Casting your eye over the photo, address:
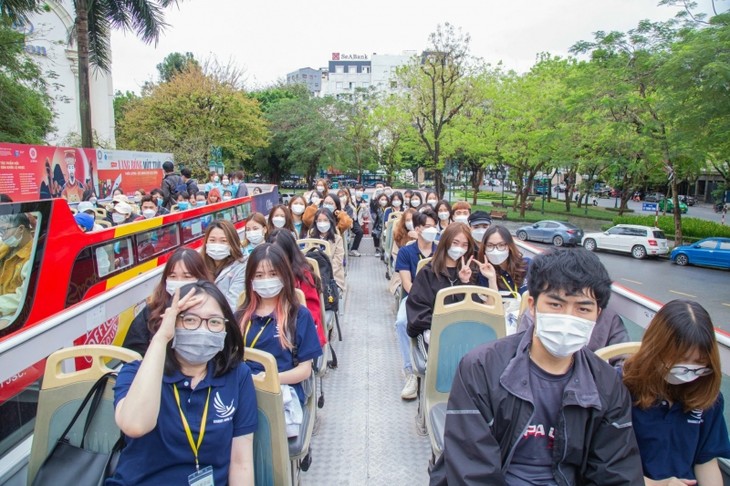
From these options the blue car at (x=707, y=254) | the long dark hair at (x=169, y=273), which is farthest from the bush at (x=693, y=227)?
the long dark hair at (x=169, y=273)

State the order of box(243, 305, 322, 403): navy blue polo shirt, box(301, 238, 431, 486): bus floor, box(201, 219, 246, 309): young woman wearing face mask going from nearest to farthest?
box(243, 305, 322, 403): navy blue polo shirt < box(301, 238, 431, 486): bus floor < box(201, 219, 246, 309): young woman wearing face mask

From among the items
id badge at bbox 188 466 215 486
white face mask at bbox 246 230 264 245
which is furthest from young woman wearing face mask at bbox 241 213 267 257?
id badge at bbox 188 466 215 486

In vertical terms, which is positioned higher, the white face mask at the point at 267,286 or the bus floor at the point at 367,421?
the white face mask at the point at 267,286

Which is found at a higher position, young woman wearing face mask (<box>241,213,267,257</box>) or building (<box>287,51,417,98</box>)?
building (<box>287,51,417,98</box>)

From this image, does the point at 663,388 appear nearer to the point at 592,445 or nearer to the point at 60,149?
the point at 592,445

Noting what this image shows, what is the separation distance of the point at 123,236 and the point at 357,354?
2.72 metres

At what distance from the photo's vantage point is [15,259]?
331 cm

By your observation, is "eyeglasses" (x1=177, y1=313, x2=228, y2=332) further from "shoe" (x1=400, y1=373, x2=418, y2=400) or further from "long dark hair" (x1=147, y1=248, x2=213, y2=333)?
"shoe" (x1=400, y1=373, x2=418, y2=400)

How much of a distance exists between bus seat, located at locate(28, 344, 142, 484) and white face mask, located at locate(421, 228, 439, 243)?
365cm

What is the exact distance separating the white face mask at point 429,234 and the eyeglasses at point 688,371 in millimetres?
3370

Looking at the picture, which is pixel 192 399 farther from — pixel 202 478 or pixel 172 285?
pixel 172 285

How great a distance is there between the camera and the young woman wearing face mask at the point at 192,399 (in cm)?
203

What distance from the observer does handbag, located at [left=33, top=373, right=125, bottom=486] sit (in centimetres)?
207

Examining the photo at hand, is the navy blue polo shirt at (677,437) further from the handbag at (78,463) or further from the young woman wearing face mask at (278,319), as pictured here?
the handbag at (78,463)
